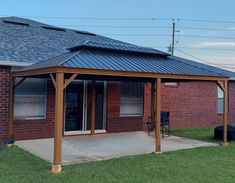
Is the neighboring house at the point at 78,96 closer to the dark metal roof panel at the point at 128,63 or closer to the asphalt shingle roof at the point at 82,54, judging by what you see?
the asphalt shingle roof at the point at 82,54

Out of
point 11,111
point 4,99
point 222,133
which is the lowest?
point 222,133

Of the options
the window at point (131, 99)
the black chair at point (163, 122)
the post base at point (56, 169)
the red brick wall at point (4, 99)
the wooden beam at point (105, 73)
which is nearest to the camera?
the post base at point (56, 169)

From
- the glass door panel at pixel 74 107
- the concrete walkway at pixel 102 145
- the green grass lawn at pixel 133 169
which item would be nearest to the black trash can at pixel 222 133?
the concrete walkway at pixel 102 145

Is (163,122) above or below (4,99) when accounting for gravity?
below

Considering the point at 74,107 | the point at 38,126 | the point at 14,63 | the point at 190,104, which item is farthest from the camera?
the point at 190,104

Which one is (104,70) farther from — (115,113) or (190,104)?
(190,104)

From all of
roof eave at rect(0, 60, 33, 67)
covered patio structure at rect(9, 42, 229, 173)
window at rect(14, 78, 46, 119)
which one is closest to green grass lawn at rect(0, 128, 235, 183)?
covered patio structure at rect(9, 42, 229, 173)

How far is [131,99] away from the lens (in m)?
14.4

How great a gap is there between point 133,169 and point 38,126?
4927mm

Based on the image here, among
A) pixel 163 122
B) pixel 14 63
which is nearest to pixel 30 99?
pixel 14 63

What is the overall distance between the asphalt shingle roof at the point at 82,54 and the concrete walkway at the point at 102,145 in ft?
7.86

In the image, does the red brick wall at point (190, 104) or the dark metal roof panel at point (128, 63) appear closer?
the dark metal roof panel at point (128, 63)

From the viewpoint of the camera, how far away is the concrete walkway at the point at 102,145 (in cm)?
959

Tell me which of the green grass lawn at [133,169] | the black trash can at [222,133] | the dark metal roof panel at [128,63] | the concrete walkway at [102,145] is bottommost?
the green grass lawn at [133,169]
